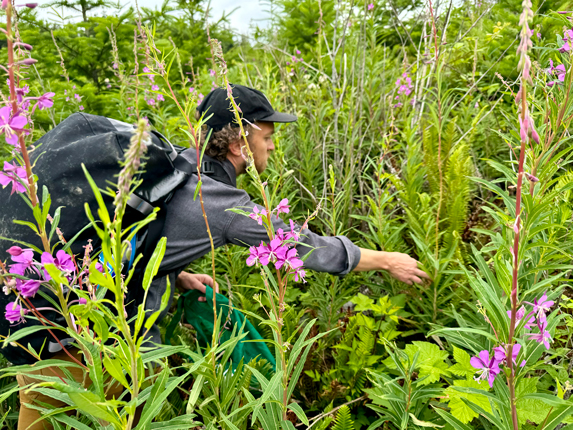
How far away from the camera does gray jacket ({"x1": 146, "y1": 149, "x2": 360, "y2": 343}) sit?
75.4 inches

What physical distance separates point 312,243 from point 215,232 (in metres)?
0.47

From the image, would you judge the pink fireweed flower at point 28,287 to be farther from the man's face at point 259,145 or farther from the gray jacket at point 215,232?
the man's face at point 259,145

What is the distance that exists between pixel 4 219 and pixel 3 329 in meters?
0.41

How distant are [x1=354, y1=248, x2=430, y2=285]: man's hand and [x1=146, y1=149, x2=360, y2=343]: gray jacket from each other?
0.10 metres

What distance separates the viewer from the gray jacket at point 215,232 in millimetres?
1915

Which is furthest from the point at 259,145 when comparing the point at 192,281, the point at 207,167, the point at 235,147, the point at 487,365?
the point at 487,365

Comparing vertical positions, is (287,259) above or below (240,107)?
below

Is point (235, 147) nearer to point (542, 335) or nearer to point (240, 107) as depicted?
point (240, 107)

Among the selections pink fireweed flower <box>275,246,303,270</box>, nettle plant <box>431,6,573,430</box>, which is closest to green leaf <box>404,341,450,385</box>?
nettle plant <box>431,6,573,430</box>

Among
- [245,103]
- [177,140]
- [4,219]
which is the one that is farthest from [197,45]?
[4,219]

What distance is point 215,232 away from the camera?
1943 millimetres

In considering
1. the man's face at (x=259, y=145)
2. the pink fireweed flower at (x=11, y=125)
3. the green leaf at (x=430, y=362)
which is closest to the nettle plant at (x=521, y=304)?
the green leaf at (x=430, y=362)

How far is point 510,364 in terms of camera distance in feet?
3.24

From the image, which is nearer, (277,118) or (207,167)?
(207,167)
